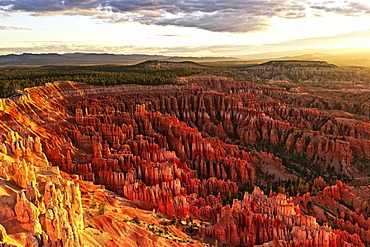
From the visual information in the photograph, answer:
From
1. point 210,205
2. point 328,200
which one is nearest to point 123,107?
point 210,205

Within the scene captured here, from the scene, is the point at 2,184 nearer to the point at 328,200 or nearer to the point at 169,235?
the point at 169,235

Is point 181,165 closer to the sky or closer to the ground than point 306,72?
closer to the ground

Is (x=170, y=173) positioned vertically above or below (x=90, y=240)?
below

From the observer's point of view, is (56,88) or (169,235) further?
(56,88)

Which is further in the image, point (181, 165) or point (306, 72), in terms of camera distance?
point (306, 72)

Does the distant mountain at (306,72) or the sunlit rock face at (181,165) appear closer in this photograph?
the sunlit rock face at (181,165)

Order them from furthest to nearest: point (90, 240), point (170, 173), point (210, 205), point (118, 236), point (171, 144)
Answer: point (171, 144), point (170, 173), point (210, 205), point (118, 236), point (90, 240)

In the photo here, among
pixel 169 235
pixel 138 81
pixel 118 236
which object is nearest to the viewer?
pixel 118 236

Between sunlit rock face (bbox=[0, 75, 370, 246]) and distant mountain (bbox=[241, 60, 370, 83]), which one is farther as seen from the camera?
distant mountain (bbox=[241, 60, 370, 83])
